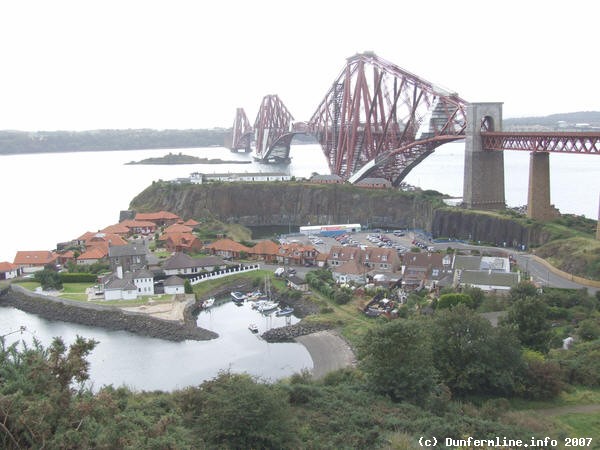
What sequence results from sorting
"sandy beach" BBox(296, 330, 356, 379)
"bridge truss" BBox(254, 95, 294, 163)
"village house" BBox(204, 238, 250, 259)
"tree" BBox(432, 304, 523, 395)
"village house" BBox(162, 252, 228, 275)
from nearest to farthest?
"tree" BBox(432, 304, 523, 395), "sandy beach" BBox(296, 330, 356, 379), "village house" BBox(162, 252, 228, 275), "village house" BBox(204, 238, 250, 259), "bridge truss" BBox(254, 95, 294, 163)

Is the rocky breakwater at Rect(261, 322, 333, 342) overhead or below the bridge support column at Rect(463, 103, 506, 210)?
below

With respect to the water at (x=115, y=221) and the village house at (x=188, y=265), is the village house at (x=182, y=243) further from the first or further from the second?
the water at (x=115, y=221)

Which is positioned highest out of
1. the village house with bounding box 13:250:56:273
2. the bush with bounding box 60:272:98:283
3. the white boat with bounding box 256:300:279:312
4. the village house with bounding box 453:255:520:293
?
the village house with bounding box 453:255:520:293

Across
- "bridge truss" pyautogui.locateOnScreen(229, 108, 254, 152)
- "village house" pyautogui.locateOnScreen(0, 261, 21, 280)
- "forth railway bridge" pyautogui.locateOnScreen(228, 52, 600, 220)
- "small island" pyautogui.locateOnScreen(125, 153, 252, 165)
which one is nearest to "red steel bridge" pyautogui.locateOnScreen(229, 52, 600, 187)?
"forth railway bridge" pyautogui.locateOnScreen(228, 52, 600, 220)

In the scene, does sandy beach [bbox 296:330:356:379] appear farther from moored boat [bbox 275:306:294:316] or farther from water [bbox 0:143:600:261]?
water [bbox 0:143:600:261]

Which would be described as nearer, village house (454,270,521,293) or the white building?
village house (454,270,521,293)

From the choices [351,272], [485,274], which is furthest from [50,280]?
[485,274]

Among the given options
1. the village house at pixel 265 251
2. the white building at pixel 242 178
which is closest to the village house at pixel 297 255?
the village house at pixel 265 251
